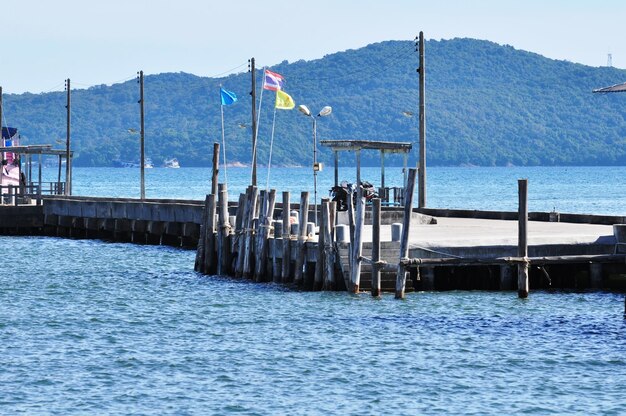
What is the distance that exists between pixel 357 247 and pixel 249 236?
256 inches

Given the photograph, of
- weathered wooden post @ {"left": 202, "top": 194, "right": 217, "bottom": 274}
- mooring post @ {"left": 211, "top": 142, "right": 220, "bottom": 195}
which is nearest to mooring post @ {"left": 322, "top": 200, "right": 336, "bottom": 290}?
weathered wooden post @ {"left": 202, "top": 194, "right": 217, "bottom": 274}

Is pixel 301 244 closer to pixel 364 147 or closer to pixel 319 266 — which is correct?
pixel 319 266

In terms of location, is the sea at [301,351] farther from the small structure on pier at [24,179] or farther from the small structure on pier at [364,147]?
the small structure on pier at [24,179]

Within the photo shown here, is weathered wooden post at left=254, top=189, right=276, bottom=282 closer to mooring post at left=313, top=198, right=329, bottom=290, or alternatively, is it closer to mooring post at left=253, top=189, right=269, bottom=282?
mooring post at left=253, top=189, right=269, bottom=282

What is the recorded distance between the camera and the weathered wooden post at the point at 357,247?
30781 millimetres

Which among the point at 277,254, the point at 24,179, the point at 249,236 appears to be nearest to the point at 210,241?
the point at 249,236

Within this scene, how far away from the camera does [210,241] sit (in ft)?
129

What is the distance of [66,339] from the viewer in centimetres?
2794

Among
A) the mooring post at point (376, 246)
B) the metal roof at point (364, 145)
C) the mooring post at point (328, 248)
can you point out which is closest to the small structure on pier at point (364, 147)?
the metal roof at point (364, 145)

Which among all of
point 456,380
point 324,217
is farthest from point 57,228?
point 456,380

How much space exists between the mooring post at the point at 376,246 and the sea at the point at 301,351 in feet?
1.49

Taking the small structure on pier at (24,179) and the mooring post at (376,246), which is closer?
the mooring post at (376,246)

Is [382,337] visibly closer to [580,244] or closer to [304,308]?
[304,308]

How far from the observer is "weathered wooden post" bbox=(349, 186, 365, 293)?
101 feet
